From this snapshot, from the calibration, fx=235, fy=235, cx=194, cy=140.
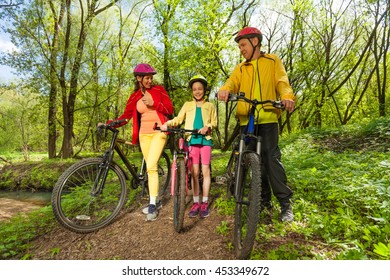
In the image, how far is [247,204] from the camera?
7.45ft

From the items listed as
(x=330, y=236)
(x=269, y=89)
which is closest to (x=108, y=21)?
(x=269, y=89)

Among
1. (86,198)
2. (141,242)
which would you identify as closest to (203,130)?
(141,242)

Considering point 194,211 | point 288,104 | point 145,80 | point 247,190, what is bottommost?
point 194,211

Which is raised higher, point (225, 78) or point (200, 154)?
point (225, 78)

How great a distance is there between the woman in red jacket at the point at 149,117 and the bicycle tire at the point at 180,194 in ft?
1.84

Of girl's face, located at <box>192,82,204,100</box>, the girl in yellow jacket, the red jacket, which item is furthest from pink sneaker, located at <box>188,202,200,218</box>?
girl's face, located at <box>192,82,204,100</box>

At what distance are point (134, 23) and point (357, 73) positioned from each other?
18327 mm

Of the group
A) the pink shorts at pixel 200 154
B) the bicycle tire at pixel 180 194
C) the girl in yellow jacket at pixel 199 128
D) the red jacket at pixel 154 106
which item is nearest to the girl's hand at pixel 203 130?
the girl in yellow jacket at pixel 199 128

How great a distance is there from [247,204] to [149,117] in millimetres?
2046

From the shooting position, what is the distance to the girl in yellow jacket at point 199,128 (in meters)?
3.25

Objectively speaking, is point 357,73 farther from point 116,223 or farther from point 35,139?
point 35,139

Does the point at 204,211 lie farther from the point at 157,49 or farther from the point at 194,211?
the point at 157,49

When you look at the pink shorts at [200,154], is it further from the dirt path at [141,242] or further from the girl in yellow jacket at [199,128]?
the dirt path at [141,242]
